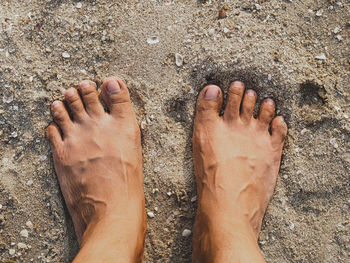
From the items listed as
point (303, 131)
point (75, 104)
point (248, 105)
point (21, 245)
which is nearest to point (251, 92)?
point (248, 105)

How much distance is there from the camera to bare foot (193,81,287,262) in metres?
1.80

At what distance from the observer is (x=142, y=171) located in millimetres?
1900

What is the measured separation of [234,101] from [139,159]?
563 millimetres

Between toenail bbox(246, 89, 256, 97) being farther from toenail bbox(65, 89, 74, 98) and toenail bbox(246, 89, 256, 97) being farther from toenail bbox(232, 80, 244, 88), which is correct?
toenail bbox(65, 89, 74, 98)

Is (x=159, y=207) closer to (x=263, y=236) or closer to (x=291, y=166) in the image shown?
(x=263, y=236)

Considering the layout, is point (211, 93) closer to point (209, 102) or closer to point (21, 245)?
point (209, 102)

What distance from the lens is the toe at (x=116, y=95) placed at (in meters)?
1.83

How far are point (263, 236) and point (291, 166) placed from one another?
0.38 m

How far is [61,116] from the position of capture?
1858mm

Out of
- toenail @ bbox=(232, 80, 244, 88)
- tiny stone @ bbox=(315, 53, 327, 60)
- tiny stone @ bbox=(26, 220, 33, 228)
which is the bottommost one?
tiny stone @ bbox=(26, 220, 33, 228)

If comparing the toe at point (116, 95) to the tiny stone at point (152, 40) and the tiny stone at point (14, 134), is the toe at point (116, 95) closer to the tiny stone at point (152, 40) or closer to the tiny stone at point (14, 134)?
the tiny stone at point (152, 40)

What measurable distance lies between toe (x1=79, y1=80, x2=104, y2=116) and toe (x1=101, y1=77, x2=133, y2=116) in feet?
0.15

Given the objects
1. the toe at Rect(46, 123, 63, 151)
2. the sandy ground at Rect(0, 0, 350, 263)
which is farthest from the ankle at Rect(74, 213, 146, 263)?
the toe at Rect(46, 123, 63, 151)

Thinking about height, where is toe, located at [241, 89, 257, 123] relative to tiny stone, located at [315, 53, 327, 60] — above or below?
below
